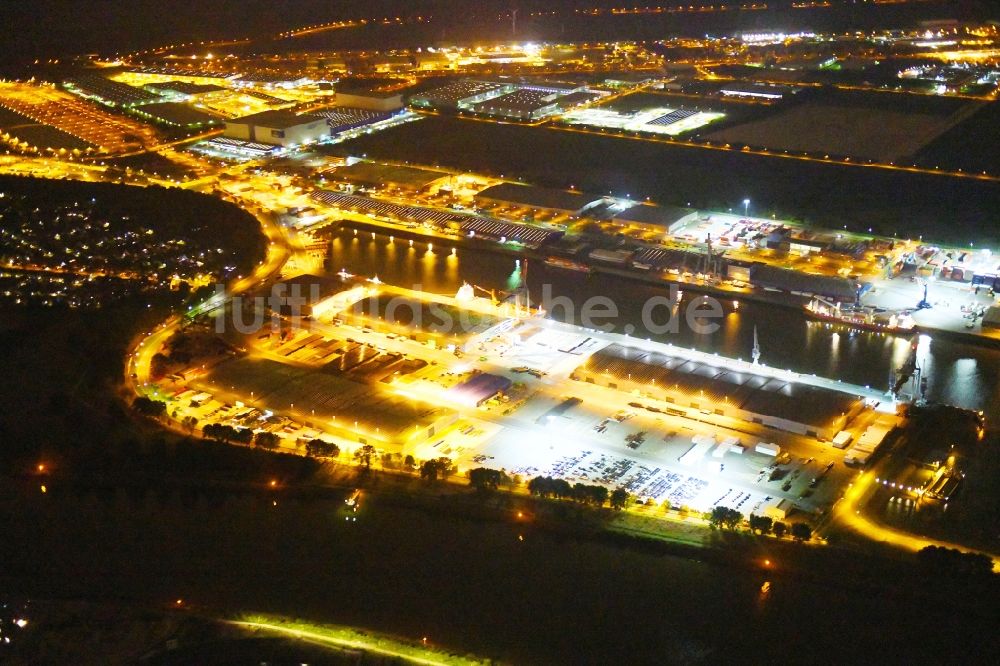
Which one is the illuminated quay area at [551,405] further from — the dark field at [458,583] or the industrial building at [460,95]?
the industrial building at [460,95]

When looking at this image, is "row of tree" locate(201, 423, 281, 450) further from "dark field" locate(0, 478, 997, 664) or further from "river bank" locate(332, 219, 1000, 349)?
"river bank" locate(332, 219, 1000, 349)

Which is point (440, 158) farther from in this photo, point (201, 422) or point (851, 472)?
point (851, 472)

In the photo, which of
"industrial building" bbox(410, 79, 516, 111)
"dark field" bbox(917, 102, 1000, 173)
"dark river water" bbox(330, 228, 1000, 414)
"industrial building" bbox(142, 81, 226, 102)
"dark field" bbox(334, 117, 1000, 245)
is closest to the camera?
"dark river water" bbox(330, 228, 1000, 414)

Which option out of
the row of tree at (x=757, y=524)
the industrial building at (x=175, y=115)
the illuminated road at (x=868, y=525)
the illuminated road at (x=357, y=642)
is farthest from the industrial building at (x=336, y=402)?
the industrial building at (x=175, y=115)

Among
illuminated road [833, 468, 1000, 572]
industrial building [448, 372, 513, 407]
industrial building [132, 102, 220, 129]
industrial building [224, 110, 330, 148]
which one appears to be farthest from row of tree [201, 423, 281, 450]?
industrial building [132, 102, 220, 129]

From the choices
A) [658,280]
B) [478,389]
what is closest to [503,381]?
[478,389]
